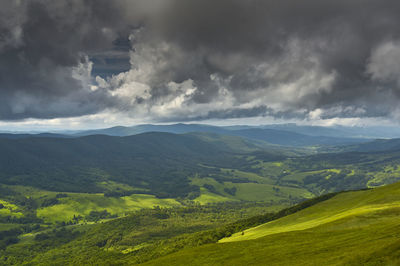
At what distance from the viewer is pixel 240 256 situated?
10019 cm

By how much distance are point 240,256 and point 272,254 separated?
48.5ft

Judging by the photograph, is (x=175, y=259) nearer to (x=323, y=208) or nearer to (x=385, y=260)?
(x=385, y=260)

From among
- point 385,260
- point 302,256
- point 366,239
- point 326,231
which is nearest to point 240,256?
point 302,256

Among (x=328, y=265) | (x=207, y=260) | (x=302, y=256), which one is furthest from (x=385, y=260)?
(x=207, y=260)

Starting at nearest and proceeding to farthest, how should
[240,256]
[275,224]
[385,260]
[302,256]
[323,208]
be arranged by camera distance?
[385,260] < [302,256] < [240,256] < [275,224] < [323,208]

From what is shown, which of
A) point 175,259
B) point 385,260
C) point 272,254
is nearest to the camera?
point 385,260

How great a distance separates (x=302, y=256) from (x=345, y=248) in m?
11.9

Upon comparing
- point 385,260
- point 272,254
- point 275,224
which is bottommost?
point 275,224

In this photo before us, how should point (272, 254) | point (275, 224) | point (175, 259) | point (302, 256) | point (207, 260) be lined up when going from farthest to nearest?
point (275, 224), point (175, 259), point (207, 260), point (272, 254), point (302, 256)

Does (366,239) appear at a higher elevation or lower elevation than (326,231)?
higher

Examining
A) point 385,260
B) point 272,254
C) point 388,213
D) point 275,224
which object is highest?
point 385,260

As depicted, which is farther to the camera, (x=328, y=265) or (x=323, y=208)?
(x=323, y=208)

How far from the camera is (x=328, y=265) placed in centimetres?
6222

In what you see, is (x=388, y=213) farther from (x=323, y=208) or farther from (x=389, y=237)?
(x=323, y=208)
